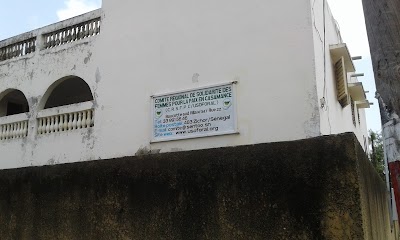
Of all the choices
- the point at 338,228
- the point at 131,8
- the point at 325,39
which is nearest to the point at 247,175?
the point at 338,228

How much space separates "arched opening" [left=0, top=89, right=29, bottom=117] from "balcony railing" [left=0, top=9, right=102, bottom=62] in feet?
2.80

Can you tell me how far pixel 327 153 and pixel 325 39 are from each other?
4917mm

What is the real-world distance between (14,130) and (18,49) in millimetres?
1788

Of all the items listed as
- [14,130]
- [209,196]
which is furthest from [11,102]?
[209,196]

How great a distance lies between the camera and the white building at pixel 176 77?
620 centimetres

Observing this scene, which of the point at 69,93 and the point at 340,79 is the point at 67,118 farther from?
the point at 340,79

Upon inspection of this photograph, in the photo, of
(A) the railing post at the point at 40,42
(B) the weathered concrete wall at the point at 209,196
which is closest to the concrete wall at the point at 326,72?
(B) the weathered concrete wall at the point at 209,196

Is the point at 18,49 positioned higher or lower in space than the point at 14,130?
higher

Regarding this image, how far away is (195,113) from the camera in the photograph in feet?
21.7

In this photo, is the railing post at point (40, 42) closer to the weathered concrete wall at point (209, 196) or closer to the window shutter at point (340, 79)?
the weathered concrete wall at point (209, 196)

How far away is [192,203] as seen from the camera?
10.2ft

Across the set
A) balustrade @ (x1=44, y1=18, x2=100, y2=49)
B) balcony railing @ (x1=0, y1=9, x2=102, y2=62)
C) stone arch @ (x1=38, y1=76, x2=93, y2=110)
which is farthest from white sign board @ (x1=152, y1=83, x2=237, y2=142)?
stone arch @ (x1=38, y1=76, x2=93, y2=110)

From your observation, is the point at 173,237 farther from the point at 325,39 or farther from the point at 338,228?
the point at 325,39

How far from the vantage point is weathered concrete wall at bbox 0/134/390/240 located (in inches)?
104
